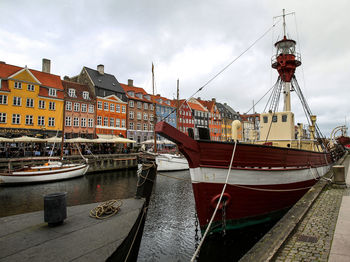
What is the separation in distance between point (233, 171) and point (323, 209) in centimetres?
360

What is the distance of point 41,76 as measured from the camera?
3647cm

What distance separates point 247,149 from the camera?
7.45m

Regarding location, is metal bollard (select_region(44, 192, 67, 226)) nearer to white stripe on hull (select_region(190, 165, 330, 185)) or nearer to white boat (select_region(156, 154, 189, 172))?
white stripe on hull (select_region(190, 165, 330, 185))

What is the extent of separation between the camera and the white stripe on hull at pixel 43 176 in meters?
19.2

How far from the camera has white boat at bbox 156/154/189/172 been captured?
29766 mm

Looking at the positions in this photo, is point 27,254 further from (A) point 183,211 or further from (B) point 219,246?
(A) point 183,211

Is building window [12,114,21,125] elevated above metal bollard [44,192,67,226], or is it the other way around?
building window [12,114,21,125]

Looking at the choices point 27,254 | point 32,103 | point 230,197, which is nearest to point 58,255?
point 27,254

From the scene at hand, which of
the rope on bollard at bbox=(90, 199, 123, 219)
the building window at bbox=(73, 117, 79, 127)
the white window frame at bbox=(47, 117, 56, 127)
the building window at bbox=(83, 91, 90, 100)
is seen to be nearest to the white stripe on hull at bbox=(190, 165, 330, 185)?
the rope on bollard at bbox=(90, 199, 123, 219)

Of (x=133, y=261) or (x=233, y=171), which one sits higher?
(x=233, y=171)

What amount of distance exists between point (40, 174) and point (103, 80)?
2851 centimetres

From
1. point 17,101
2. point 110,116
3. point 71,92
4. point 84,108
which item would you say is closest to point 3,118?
point 17,101

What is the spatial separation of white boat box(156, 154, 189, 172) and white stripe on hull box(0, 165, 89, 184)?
9.84 meters

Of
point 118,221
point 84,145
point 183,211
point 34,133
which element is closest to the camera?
point 118,221
